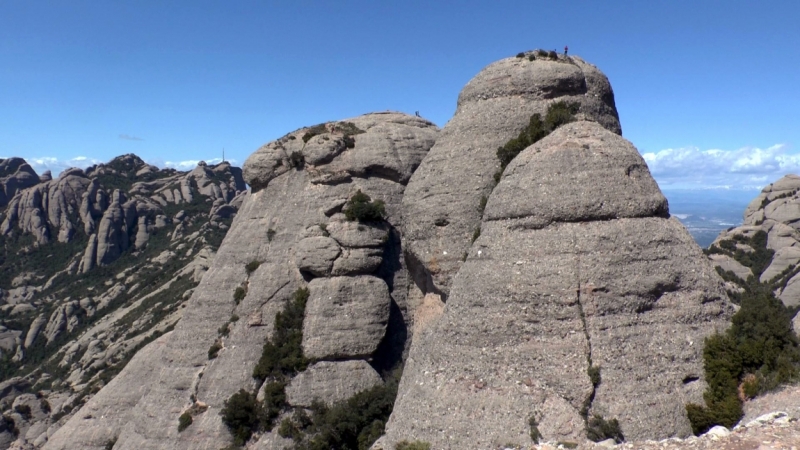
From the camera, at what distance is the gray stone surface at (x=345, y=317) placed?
96.0 ft

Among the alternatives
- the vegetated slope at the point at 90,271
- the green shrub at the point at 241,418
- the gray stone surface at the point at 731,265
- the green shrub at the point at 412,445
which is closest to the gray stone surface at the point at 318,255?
the green shrub at the point at 241,418

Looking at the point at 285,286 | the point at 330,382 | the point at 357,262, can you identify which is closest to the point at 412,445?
the point at 330,382

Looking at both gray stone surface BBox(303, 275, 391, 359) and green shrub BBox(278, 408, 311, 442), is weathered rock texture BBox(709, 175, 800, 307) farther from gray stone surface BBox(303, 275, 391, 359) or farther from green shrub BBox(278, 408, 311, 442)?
green shrub BBox(278, 408, 311, 442)

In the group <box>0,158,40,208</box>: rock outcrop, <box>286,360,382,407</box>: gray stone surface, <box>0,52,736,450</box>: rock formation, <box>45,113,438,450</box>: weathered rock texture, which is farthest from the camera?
<box>0,158,40,208</box>: rock outcrop

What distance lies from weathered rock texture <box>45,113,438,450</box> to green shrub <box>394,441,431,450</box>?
30.7ft

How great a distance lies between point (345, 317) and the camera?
2983cm

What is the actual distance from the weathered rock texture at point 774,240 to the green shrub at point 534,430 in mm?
36567

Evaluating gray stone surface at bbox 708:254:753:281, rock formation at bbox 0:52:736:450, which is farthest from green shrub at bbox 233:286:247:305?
gray stone surface at bbox 708:254:753:281

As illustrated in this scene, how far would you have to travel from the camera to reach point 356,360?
29375 millimetres

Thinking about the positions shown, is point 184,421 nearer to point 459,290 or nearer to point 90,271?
point 459,290

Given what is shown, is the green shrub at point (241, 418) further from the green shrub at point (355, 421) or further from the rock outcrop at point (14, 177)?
the rock outcrop at point (14, 177)

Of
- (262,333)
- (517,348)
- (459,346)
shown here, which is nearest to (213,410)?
(262,333)

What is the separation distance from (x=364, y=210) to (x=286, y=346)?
9137 millimetres

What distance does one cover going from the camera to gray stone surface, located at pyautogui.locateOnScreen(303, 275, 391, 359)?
2925 centimetres
